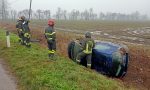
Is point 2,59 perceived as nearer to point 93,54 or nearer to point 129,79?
point 93,54

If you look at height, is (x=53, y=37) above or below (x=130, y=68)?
above

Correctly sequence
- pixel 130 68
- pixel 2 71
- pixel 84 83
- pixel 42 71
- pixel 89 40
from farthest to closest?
1. pixel 130 68
2. pixel 89 40
3. pixel 2 71
4. pixel 42 71
5. pixel 84 83

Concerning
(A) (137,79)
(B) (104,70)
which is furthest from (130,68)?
(B) (104,70)

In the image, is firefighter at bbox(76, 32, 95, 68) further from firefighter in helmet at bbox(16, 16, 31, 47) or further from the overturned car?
firefighter in helmet at bbox(16, 16, 31, 47)

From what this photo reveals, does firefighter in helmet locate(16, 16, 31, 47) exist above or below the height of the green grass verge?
above

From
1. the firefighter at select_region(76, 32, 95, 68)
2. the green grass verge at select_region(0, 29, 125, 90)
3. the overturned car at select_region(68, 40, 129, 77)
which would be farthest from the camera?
the firefighter at select_region(76, 32, 95, 68)

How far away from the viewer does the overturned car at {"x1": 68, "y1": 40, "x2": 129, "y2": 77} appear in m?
11.2

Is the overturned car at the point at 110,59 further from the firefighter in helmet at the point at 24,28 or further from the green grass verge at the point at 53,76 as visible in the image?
the firefighter in helmet at the point at 24,28

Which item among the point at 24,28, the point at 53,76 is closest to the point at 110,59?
the point at 53,76

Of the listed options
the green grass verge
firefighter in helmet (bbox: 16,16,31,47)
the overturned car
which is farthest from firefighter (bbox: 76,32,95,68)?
firefighter in helmet (bbox: 16,16,31,47)

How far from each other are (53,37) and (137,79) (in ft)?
12.7

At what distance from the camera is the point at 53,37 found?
39.6ft

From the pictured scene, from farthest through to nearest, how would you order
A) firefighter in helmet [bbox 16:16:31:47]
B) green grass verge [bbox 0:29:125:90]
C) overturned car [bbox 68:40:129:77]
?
firefighter in helmet [bbox 16:16:31:47], overturned car [bbox 68:40:129:77], green grass verge [bbox 0:29:125:90]

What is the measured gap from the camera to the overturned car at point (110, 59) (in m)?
11.2
